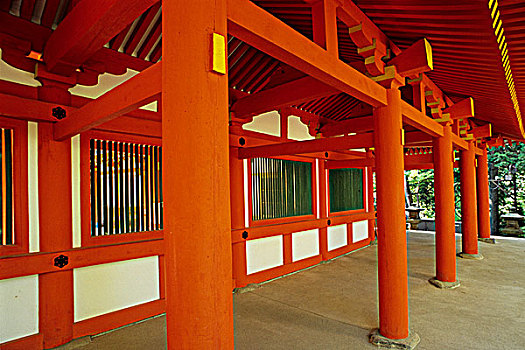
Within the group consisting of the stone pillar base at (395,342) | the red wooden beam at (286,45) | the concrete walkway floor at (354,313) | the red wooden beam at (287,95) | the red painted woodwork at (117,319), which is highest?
the red wooden beam at (287,95)

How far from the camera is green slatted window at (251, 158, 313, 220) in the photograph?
198 inches

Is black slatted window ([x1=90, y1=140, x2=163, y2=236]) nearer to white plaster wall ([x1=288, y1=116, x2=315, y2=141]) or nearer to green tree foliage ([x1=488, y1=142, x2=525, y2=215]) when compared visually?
white plaster wall ([x1=288, y1=116, x2=315, y2=141])

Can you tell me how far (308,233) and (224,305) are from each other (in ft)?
16.1

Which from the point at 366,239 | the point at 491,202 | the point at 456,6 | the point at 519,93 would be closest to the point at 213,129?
the point at 456,6

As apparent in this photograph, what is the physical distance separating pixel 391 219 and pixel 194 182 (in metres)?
2.30

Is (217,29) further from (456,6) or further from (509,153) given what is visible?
(509,153)

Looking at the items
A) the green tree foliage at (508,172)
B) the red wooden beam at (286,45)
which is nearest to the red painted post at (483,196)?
the green tree foliage at (508,172)

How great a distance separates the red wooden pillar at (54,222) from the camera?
110 inches

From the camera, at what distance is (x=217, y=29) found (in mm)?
1333

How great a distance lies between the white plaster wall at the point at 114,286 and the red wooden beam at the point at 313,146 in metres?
1.85

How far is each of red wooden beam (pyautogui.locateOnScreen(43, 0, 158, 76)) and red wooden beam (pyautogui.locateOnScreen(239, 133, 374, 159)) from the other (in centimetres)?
227

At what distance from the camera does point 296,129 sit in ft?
19.6

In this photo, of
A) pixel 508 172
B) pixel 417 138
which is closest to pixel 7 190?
pixel 417 138

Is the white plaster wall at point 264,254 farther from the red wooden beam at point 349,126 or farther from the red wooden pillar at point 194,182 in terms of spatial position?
the red wooden pillar at point 194,182
